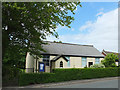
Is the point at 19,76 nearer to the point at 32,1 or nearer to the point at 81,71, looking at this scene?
the point at 32,1

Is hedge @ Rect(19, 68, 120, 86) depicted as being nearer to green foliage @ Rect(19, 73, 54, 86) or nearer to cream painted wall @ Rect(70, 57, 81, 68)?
green foliage @ Rect(19, 73, 54, 86)

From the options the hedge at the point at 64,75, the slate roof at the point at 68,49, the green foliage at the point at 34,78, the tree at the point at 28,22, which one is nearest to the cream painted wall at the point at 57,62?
the slate roof at the point at 68,49

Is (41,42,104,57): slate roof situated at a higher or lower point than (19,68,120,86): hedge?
higher

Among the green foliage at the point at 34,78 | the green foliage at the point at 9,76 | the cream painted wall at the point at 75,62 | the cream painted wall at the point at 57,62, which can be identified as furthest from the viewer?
the cream painted wall at the point at 75,62

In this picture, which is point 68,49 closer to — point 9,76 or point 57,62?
point 57,62

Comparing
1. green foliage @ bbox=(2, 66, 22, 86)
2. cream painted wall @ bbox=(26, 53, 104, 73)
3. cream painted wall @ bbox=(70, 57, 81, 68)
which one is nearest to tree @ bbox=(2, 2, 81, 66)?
green foliage @ bbox=(2, 66, 22, 86)

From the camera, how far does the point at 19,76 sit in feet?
44.3

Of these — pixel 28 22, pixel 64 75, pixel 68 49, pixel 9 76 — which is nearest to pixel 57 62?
pixel 64 75

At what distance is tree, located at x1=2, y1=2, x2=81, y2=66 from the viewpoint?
1093 cm

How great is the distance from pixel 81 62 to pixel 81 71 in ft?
31.8

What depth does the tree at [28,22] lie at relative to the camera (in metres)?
10.9

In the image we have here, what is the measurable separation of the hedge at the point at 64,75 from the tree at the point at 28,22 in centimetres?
256

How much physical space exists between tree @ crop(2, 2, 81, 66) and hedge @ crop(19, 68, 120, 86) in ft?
8.41

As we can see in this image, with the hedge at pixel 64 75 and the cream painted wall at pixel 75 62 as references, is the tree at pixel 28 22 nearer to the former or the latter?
the hedge at pixel 64 75
